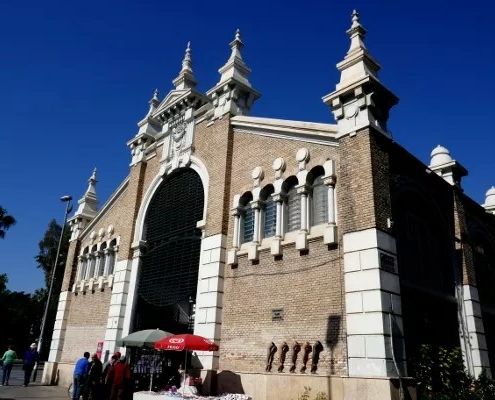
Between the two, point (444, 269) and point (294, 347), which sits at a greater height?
point (444, 269)

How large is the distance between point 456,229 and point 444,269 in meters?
1.91

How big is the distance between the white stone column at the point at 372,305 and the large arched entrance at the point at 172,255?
7344mm

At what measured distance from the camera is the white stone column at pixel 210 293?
14945 mm

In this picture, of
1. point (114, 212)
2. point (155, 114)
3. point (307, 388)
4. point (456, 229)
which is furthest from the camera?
point (114, 212)

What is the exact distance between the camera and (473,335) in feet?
48.8

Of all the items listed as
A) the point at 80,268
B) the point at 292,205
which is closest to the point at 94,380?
the point at 292,205

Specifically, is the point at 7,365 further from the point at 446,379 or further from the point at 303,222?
the point at 446,379

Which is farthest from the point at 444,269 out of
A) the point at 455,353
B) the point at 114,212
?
the point at 114,212

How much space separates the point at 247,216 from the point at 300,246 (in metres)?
3.41

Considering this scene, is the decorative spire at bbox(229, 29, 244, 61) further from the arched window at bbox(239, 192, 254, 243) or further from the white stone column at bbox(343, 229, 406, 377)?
the white stone column at bbox(343, 229, 406, 377)

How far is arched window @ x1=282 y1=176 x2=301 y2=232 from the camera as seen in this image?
14539 mm

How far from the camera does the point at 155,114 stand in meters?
22.8

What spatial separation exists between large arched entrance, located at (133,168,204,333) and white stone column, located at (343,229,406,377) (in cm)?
734

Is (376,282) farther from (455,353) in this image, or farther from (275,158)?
(275,158)
